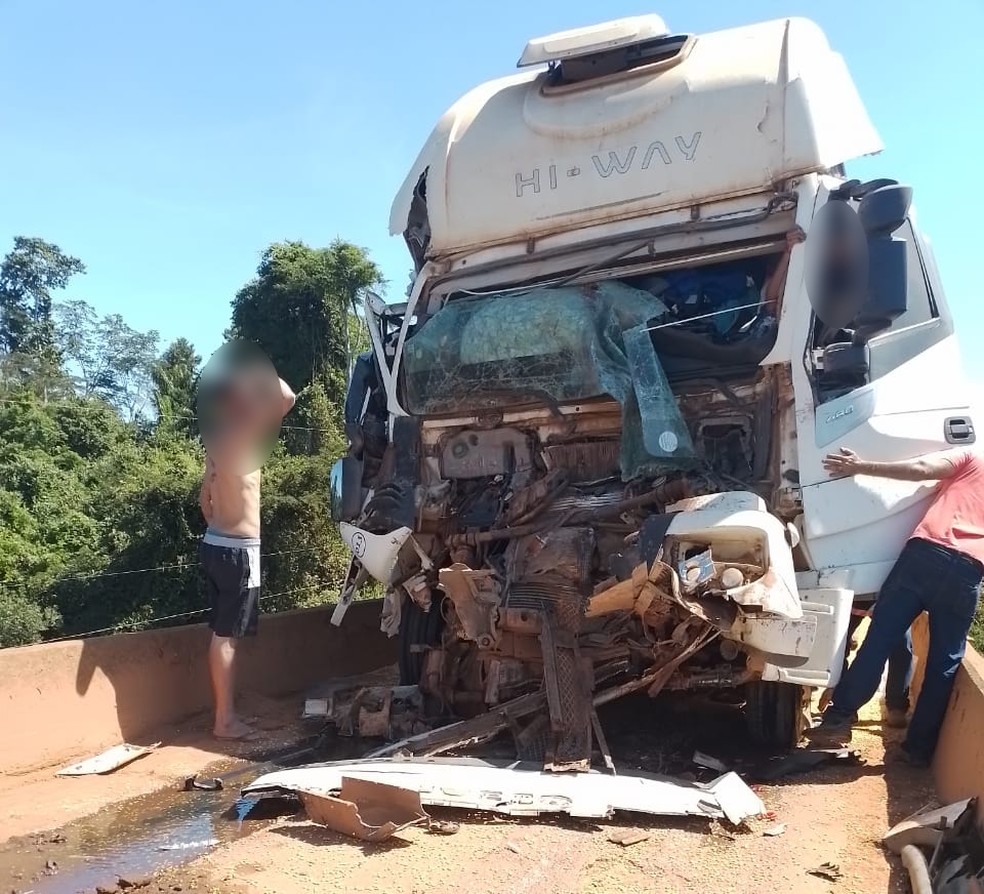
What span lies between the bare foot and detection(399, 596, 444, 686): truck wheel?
87 cm

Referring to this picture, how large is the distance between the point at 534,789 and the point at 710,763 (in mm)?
1005

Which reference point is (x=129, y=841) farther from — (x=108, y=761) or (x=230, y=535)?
(x=230, y=535)

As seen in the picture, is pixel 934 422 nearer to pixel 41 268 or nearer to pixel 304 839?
pixel 304 839

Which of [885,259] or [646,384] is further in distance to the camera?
[646,384]

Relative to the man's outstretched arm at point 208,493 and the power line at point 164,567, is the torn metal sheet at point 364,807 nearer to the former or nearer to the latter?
the man's outstretched arm at point 208,493

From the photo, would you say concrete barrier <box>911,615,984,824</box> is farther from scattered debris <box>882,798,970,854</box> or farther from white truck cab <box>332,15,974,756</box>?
white truck cab <box>332,15,974,756</box>

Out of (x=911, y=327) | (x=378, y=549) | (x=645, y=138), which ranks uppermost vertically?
(x=645, y=138)

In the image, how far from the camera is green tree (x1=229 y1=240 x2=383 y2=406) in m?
22.8

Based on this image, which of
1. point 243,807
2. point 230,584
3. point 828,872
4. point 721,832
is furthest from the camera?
point 230,584

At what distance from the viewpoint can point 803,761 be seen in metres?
4.02

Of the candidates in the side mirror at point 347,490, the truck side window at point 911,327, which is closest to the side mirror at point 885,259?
the truck side window at point 911,327

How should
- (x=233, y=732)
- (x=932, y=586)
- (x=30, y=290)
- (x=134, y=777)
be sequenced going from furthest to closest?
(x=30, y=290), (x=233, y=732), (x=134, y=777), (x=932, y=586)

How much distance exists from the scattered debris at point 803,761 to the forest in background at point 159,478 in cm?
764

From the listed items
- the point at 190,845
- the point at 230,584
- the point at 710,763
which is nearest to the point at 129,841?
the point at 190,845
